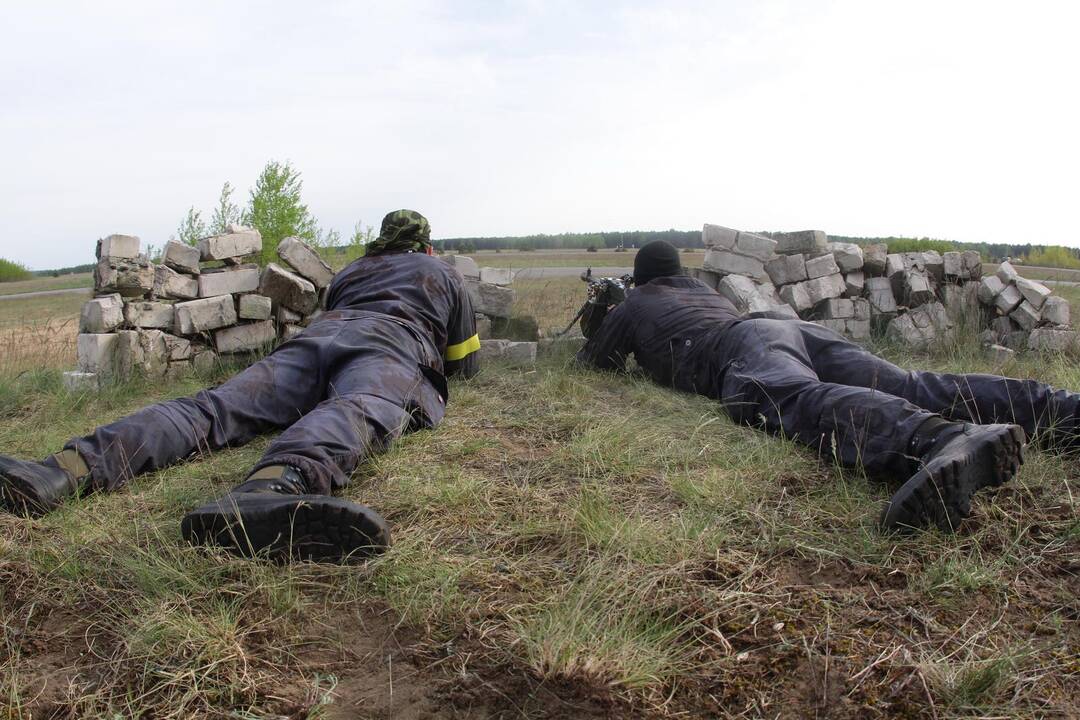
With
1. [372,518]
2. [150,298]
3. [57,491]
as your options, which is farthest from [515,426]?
[150,298]

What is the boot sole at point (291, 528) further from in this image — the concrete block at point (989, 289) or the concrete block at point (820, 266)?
the concrete block at point (989, 289)

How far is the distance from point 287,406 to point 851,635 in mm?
2915

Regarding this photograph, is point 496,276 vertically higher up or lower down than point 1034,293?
higher up

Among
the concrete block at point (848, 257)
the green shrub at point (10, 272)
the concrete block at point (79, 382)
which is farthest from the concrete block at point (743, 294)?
the green shrub at point (10, 272)

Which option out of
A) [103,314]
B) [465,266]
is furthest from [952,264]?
[103,314]

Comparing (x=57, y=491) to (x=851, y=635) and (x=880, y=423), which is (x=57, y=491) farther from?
(x=880, y=423)

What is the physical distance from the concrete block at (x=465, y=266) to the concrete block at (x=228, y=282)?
1.79 meters

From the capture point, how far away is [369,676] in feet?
6.79

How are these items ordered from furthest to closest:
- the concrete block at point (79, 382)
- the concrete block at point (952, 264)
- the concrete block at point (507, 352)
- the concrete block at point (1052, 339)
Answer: the concrete block at point (952, 264) → the concrete block at point (1052, 339) → the concrete block at point (507, 352) → the concrete block at point (79, 382)

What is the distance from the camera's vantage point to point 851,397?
3385 millimetres

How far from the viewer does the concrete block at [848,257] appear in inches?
316

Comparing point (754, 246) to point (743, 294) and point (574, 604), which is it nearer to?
point (743, 294)

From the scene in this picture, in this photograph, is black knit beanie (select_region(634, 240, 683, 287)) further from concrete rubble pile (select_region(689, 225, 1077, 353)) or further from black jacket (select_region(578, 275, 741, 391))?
concrete rubble pile (select_region(689, 225, 1077, 353))

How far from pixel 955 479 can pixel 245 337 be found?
18.4 feet
